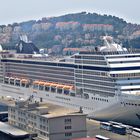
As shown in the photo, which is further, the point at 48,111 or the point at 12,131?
the point at 48,111

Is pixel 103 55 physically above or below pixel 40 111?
above

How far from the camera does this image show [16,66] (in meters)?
67.2

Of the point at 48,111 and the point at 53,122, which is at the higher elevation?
the point at 48,111

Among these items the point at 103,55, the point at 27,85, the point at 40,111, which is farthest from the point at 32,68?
the point at 40,111

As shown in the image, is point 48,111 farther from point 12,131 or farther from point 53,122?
point 12,131

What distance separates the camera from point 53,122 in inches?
1556

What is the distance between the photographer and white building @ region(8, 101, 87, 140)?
39.6 metres

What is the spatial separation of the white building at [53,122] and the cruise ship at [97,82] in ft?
16.0

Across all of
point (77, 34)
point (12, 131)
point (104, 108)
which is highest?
point (77, 34)

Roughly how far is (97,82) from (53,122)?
956 cm

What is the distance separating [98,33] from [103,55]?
426ft

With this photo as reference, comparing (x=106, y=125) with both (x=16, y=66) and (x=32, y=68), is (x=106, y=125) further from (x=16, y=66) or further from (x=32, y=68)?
(x=16, y=66)

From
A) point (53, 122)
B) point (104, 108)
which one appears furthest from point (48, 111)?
point (104, 108)

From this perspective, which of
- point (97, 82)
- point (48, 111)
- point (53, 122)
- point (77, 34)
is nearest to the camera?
point (53, 122)
